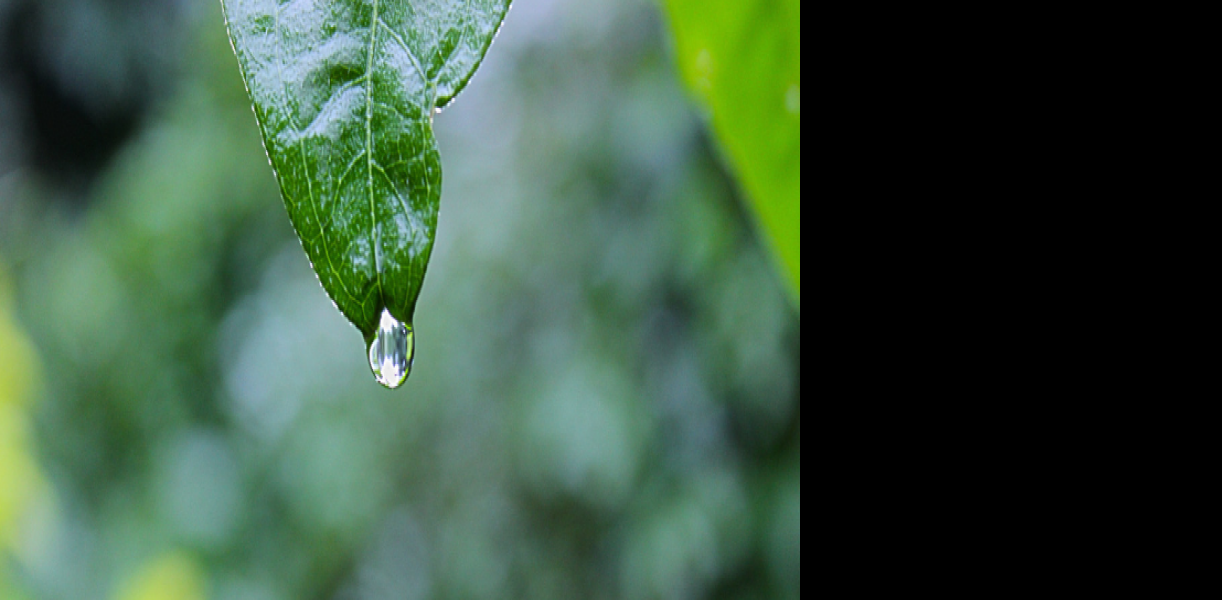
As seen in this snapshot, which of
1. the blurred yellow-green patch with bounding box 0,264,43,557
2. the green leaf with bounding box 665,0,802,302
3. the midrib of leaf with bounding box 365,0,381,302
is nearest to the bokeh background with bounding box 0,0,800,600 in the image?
the blurred yellow-green patch with bounding box 0,264,43,557

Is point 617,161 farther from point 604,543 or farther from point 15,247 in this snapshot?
point 15,247

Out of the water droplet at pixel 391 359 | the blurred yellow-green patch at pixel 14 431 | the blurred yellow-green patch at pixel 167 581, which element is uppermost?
the water droplet at pixel 391 359

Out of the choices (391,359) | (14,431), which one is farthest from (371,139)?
(14,431)

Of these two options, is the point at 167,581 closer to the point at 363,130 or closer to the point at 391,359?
the point at 391,359

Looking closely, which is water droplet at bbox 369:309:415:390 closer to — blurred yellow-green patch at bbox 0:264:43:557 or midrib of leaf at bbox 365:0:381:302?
midrib of leaf at bbox 365:0:381:302


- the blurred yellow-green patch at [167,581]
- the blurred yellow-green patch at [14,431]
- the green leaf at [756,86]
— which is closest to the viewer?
the green leaf at [756,86]

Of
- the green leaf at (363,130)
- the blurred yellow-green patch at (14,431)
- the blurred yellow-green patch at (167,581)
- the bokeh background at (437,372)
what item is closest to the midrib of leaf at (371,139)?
the green leaf at (363,130)

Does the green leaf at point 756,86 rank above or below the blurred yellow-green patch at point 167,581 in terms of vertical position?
above

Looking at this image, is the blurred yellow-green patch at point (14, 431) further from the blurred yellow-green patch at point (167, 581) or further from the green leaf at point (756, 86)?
the green leaf at point (756, 86)
